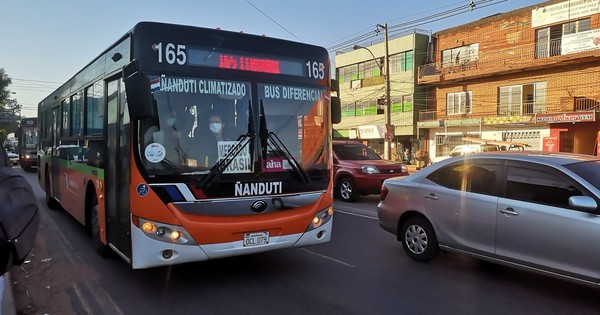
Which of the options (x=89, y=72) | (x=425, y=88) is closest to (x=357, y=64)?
(x=425, y=88)

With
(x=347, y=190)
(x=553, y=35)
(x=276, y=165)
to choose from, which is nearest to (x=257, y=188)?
(x=276, y=165)

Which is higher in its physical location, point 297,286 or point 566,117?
point 566,117

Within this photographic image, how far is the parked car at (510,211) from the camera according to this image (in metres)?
4.54

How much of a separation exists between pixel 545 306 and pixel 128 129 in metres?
4.72

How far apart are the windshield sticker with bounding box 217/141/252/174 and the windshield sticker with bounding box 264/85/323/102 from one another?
2.41 ft

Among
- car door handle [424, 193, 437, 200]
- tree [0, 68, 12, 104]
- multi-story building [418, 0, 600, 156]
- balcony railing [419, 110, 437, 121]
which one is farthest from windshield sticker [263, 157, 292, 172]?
tree [0, 68, 12, 104]

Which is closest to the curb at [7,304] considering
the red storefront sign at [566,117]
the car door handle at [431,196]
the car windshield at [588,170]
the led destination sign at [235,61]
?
the led destination sign at [235,61]

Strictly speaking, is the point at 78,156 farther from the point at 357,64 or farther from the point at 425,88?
the point at 357,64

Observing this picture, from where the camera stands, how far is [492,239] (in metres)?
5.29

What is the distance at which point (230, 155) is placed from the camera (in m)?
5.00

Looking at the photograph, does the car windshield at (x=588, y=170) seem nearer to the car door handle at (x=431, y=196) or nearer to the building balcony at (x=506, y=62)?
the car door handle at (x=431, y=196)

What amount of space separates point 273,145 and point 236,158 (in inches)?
19.3

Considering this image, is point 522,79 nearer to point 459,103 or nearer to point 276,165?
point 459,103

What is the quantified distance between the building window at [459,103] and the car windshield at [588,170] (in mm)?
29143
